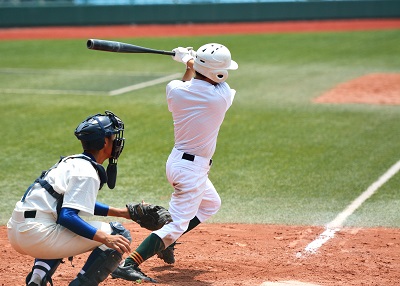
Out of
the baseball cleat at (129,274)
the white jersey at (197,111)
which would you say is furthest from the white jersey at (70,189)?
the white jersey at (197,111)

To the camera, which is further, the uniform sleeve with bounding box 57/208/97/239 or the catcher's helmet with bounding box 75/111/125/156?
the catcher's helmet with bounding box 75/111/125/156

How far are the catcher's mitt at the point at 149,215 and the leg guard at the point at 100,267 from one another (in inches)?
17.7

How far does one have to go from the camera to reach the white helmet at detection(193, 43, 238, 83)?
5.53 metres

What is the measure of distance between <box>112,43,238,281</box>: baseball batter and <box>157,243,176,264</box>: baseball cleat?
146 mm

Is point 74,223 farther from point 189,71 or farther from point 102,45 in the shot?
point 189,71

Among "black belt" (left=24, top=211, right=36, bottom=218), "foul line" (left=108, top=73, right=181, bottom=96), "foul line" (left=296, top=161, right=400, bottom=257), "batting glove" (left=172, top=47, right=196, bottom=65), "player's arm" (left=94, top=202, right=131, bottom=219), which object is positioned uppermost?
"batting glove" (left=172, top=47, right=196, bottom=65)

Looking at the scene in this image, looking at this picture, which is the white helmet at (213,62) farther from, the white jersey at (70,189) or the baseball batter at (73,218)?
the white jersey at (70,189)

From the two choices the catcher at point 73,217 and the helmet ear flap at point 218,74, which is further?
the helmet ear flap at point 218,74

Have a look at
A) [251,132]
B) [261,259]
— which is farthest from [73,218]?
[251,132]

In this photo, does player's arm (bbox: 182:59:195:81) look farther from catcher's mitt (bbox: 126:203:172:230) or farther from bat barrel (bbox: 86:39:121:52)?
catcher's mitt (bbox: 126:203:172:230)

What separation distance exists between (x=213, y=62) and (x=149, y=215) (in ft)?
4.17

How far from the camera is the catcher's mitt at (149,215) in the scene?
5082 mm

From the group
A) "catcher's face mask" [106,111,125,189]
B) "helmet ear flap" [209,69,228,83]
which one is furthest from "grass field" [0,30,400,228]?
"catcher's face mask" [106,111,125,189]

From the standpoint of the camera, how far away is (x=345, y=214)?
7473 millimetres
